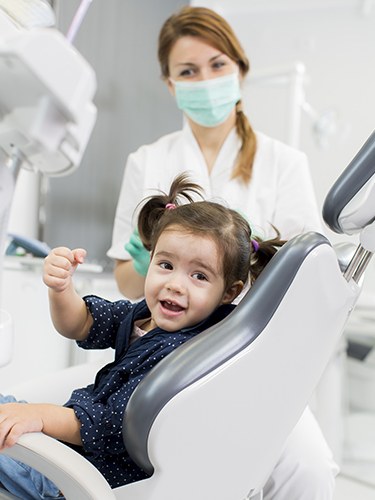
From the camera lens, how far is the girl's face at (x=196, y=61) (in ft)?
5.62

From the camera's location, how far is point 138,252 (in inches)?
61.2

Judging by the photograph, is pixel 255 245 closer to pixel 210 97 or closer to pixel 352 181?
pixel 352 181

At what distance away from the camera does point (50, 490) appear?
3.31 feet

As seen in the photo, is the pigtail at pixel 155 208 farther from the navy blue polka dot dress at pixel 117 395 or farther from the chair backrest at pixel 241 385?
the chair backrest at pixel 241 385

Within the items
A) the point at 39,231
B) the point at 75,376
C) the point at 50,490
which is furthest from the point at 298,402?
the point at 39,231

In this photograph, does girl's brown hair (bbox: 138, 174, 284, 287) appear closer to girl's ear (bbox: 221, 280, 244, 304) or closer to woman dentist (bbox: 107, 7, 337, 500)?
girl's ear (bbox: 221, 280, 244, 304)

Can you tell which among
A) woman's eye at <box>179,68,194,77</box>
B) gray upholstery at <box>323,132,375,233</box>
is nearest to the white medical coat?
woman's eye at <box>179,68,194,77</box>

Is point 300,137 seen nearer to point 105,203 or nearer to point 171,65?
point 105,203

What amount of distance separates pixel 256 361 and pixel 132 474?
28cm

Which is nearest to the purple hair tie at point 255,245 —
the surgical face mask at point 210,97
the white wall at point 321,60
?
the surgical face mask at point 210,97

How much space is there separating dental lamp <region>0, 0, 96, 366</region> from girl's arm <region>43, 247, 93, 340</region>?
0.70ft

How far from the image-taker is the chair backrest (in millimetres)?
818

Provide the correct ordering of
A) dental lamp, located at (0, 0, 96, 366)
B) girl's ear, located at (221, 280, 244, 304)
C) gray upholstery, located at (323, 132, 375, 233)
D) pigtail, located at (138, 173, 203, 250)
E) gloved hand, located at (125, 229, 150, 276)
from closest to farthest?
dental lamp, located at (0, 0, 96, 366) < gray upholstery, located at (323, 132, 375, 233) < girl's ear, located at (221, 280, 244, 304) < pigtail, located at (138, 173, 203, 250) < gloved hand, located at (125, 229, 150, 276)

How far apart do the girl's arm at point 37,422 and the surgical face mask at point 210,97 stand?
100 cm
